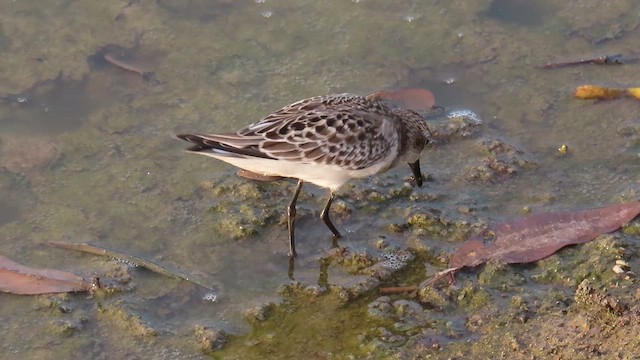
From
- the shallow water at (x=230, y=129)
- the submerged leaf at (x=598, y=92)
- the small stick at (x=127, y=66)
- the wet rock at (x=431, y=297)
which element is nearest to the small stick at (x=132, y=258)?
the shallow water at (x=230, y=129)

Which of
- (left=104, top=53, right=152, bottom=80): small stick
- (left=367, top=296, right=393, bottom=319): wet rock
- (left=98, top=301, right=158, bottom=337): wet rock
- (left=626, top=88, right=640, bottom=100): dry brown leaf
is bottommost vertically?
(left=98, top=301, right=158, bottom=337): wet rock

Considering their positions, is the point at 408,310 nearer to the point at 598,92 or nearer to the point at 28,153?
the point at 598,92

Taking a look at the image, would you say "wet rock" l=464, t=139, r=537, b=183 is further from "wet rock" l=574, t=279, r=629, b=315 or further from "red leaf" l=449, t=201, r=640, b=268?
"wet rock" l=574, t=279, r=629, b=315

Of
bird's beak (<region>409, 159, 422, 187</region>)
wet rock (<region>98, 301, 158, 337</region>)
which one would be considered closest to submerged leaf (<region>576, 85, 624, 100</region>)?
bird's beak (<region>409, 159, 422, 187</region>)

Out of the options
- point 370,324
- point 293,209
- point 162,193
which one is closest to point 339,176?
point 293,209

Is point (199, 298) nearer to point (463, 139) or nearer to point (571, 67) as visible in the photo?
point (463, 139)

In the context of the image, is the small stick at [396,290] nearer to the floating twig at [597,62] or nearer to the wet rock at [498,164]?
the wet rock at [498,164]

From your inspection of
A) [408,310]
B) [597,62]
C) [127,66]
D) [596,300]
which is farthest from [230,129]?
[596,300]
